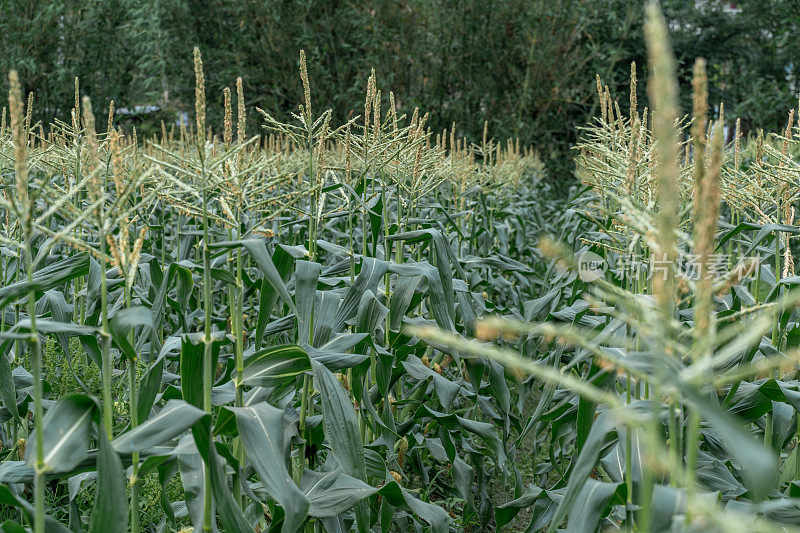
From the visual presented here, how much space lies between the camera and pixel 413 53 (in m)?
15.9

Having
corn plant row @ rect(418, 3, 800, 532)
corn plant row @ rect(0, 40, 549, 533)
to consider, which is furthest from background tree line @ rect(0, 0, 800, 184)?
corn plant row @ rect(0, 40, 549, 533)

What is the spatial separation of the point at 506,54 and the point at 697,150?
1594 centimetres

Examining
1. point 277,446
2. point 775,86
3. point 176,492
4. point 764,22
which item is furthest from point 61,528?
point 764,22

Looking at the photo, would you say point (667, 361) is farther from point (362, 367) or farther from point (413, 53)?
point (413, 53)

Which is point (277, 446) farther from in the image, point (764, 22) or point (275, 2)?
point (764, 22)

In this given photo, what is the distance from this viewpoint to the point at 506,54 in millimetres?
15938

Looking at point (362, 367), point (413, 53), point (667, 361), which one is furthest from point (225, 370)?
point (413, 53)

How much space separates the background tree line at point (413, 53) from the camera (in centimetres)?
1572

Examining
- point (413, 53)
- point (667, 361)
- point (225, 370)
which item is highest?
point (413, 53)

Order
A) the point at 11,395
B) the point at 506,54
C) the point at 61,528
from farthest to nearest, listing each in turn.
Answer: the point at 506,54
the point at 11,395
the point at 61,528

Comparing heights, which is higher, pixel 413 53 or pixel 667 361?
pixel 413 53

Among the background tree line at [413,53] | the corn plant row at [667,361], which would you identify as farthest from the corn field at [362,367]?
the background tree line at [413,53]

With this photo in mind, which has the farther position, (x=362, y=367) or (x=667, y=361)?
(x=362, y=367)

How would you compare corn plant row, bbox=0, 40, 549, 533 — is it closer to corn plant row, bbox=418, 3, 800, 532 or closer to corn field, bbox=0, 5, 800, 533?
corn field, bbox=0, 5, 800, 533
